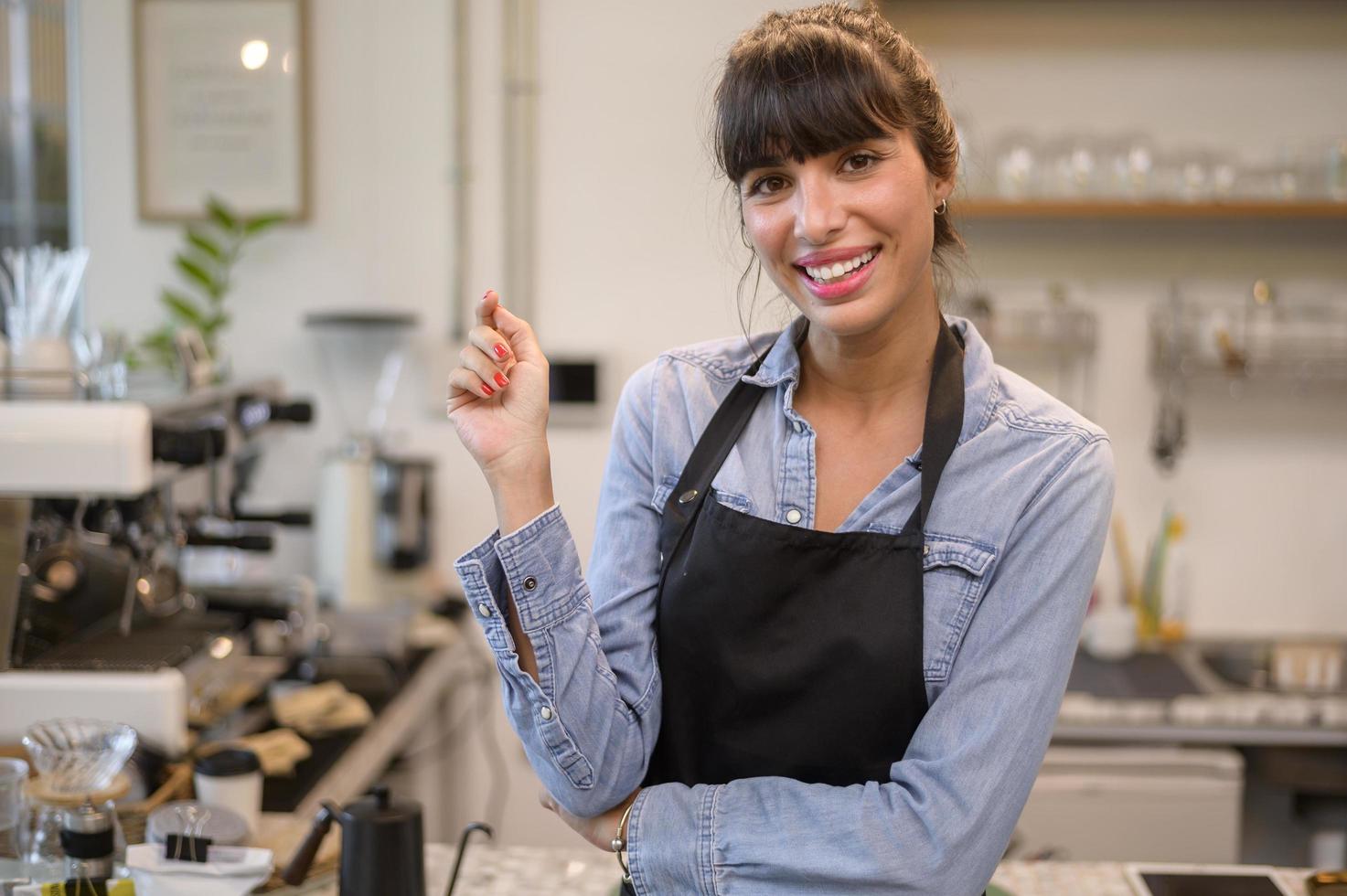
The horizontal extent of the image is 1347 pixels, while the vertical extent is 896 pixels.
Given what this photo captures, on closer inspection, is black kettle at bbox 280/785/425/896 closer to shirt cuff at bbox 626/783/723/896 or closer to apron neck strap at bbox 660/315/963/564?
shirt cuff at bbox 626/783/723/896

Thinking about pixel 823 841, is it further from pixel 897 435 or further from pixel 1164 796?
pixel 1164 796

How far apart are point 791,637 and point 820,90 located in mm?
514

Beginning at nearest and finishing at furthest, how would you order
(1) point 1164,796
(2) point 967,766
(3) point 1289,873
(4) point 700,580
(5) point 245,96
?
1. (2) point 967,766
2. (4) point 700,580
3. (3) point 1289,873
4. (1) point 1164,796
5. (5) point 245,96

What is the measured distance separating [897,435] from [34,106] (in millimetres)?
2632

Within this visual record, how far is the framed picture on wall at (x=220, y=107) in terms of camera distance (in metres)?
3.10

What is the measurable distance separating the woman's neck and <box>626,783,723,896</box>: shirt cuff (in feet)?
1.37

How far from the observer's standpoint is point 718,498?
1.33 m

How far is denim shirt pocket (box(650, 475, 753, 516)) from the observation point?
4.36ft

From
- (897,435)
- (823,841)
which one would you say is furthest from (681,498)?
(823,841)

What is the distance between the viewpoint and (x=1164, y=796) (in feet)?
8.85

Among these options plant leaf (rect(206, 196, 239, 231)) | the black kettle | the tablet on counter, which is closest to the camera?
the black kettle

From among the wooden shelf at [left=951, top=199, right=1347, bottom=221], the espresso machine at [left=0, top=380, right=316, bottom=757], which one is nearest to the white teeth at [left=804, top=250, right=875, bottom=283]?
the espresso machine at [left=0, top=380, right=316, bottom=757]

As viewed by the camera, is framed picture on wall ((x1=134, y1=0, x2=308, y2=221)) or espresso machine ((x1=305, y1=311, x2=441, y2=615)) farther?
framed picture on wall ((x1=134, y1=0, x2=308, y2=221))

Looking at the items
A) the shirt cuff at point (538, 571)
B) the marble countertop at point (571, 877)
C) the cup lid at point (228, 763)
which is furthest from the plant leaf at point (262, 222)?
the shirt cuff at point (538, 571)
